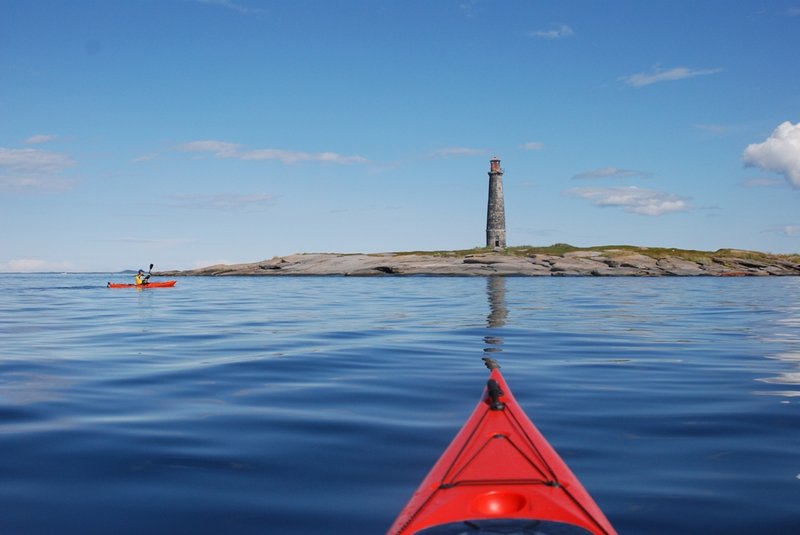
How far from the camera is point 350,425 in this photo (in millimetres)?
7941

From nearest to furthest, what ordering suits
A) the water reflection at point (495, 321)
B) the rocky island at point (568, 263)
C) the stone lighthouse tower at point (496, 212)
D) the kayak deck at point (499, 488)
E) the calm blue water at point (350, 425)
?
1. the kayak deck at point (499, 488)
2. the calm blue water at point (350, 425)
3. the water reflection at point (495, 321)
4. the rocky island at point (568, 263)
5. the stone lighthouse tower at point (496, 212)

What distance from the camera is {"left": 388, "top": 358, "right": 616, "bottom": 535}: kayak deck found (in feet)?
13.7

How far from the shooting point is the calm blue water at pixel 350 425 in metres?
5.28

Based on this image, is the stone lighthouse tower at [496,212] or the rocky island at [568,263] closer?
the rocky island at [568,263]

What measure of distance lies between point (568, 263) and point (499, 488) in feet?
258

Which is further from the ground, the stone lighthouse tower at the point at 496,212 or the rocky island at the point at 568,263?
the stone lighthouse tower at the point at 496,212

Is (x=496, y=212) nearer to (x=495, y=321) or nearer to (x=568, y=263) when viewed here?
(x=568, y=263)

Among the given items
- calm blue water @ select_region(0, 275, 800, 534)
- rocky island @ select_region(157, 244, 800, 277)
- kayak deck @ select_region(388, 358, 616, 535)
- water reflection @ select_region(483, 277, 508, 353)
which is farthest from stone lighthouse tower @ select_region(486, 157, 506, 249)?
kayak deck @ select_region(388, 358, 616, 535)

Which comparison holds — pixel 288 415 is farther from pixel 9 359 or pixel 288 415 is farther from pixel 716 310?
pixel 716 310

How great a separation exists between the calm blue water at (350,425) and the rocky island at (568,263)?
62.6m

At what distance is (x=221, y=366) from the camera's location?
1241 centimetres

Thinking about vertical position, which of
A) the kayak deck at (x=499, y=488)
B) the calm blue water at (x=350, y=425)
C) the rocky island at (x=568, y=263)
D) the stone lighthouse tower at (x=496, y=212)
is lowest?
the calm blue water at (x=350, y=425)

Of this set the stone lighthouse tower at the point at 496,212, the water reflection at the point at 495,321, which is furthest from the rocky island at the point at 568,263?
the water reflection at the point at 495,321

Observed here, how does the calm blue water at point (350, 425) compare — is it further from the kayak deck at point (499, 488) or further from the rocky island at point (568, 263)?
the rocky island at point (568, 263)
